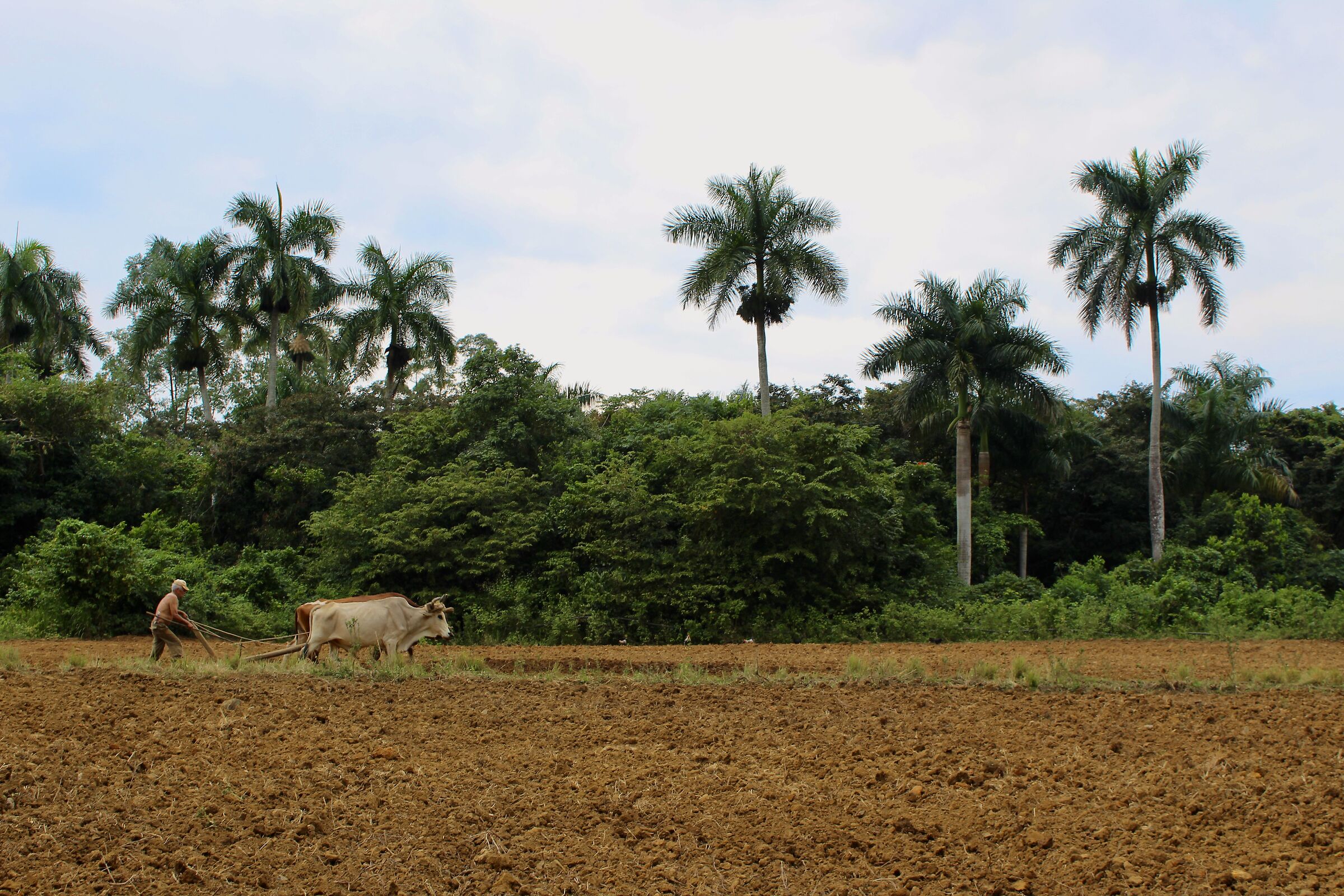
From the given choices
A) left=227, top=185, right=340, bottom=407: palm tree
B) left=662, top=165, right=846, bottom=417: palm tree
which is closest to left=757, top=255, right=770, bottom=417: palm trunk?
left=662, top=165, right=846, bottom=417: palm tree

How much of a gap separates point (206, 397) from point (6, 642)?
939 inches

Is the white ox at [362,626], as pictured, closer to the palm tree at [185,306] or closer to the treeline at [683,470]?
the treeline at [683,470]

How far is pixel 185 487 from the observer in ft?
108

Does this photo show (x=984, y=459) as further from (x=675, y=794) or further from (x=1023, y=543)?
(x=675, y=794)

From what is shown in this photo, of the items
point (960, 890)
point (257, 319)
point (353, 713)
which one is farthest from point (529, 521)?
point (257, 319)

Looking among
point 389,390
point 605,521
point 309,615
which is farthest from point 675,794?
point 389,390

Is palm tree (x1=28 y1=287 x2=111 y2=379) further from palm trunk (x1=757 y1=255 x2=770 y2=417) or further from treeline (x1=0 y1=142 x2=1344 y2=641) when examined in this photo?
palm trunk (x1=757 y1=255 x2=770 y2=417)

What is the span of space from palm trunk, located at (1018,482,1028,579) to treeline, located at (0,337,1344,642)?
1.49 feet

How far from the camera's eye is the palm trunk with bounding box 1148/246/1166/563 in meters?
31.8

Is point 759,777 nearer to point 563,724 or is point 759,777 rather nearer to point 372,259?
point 563,724

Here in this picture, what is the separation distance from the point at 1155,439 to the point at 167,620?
29.7 meters

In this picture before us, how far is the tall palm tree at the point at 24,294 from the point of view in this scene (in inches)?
1559

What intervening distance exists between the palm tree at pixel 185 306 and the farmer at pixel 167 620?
24910 mm

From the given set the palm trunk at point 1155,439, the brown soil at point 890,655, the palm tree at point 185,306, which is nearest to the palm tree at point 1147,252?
the palm trunk at point 1155,439
